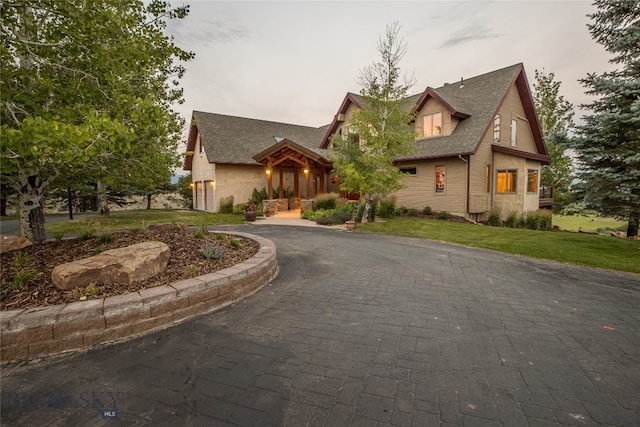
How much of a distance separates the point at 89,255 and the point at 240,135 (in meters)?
19.4

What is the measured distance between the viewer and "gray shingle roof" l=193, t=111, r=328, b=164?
19828 millimetres

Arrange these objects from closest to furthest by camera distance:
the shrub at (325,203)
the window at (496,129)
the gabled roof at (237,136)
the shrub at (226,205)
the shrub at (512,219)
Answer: the shrub at (512,219), the shrub at (325,203), the window at (496,129), the shrub at (226,205), the gabled roof at (237,136)

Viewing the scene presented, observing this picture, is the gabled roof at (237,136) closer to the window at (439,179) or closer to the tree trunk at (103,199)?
the tree trunk at (103,199)

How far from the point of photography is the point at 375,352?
115 inches

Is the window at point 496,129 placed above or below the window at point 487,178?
above

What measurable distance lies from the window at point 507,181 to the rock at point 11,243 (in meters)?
19.9

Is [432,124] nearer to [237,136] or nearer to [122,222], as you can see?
[237,136]

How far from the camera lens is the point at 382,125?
12.6 m

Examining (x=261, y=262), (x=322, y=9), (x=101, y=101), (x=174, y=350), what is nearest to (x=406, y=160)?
(x=322, y=9)

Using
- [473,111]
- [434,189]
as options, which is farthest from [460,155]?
[473,111]

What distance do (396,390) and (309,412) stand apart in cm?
78

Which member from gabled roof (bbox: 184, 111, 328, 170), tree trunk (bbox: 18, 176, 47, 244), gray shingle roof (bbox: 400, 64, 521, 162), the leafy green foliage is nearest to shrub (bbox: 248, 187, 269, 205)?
gabled roof (bbox: 184, 111, 328, 170)

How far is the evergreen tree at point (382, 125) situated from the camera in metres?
12.2

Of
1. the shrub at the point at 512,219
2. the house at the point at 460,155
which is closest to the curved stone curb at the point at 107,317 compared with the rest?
the house at the point at 460,155
